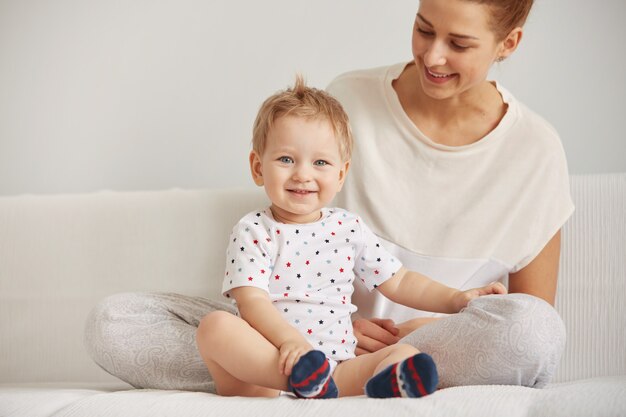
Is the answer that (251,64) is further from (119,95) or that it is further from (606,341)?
(606,341)

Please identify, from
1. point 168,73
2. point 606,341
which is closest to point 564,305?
point 606,341

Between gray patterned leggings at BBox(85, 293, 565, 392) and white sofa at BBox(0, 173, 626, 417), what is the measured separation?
32 cm

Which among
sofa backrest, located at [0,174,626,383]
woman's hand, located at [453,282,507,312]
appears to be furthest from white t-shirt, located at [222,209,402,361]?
sofa backrest, located at [0,174,626,383]

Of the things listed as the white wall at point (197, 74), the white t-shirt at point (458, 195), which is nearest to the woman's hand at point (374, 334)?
the white t-shirt at point (458, 195)

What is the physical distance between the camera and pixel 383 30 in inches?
100.0

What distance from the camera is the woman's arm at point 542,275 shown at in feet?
6.32

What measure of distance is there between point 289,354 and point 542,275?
0.81 m

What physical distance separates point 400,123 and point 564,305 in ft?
2.10

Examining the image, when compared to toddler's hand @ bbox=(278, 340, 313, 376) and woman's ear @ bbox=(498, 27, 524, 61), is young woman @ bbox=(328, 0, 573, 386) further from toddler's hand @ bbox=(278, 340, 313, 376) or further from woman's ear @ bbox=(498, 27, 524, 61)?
toddler's hand @ bbox=(278, 340, 313, 376)

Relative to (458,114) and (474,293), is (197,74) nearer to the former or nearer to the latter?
(458,114)

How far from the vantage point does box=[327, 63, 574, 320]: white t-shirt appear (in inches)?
77.5

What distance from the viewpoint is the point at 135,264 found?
7.59ft

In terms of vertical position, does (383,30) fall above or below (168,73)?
above

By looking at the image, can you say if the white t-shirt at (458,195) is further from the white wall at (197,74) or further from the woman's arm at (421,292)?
the white wall at (197,74)
